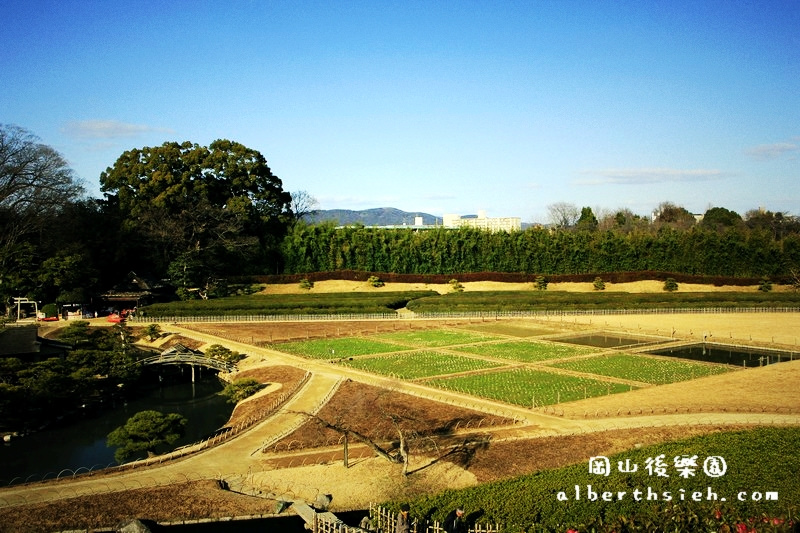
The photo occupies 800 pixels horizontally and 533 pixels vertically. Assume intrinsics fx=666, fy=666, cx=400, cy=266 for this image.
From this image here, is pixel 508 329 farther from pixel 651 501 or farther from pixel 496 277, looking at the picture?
pixel 651 501

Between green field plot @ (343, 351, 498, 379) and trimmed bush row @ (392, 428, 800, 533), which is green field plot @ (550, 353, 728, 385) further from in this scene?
trimmed bush row @ (392, 428, 800, 533)

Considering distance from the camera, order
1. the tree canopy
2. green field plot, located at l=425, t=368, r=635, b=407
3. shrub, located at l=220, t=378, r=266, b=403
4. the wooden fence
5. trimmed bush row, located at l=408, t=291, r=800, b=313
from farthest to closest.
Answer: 1. trimmed bush row, located at l=408, t=291, r=800, b=313
2. shrub, located at l=220, t=378, r=266, b=403
3. green field plot, located at l=425, t=368, r=635, b=407
4. the tree canopy
5. the wooden fence

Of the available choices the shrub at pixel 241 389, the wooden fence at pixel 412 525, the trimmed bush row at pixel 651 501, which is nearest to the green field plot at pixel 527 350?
the shrub at pixel 241 389

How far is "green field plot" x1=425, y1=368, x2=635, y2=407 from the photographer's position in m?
34.0

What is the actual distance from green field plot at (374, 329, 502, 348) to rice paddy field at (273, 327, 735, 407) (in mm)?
77

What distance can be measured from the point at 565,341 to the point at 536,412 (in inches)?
859

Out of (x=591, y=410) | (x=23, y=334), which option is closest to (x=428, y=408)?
(x=591, y=410)

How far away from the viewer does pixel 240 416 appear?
33.7 meters

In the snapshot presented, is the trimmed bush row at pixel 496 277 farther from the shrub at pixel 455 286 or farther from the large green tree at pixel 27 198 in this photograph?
the large green tree at pixel 27 198

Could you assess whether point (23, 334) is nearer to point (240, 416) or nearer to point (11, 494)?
point (240, 416)

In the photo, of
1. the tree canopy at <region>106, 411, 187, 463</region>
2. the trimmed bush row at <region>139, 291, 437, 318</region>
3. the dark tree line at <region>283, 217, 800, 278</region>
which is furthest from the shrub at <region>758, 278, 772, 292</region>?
the tree canopy at <region>106, 411, 187, 463</region>

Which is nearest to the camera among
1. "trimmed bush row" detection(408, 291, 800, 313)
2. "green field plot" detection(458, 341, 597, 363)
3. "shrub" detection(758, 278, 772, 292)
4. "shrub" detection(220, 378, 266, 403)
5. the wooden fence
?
the wooden fence

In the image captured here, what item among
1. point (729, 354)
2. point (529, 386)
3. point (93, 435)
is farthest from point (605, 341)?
point (93, 435)

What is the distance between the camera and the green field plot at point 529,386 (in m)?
34.0
